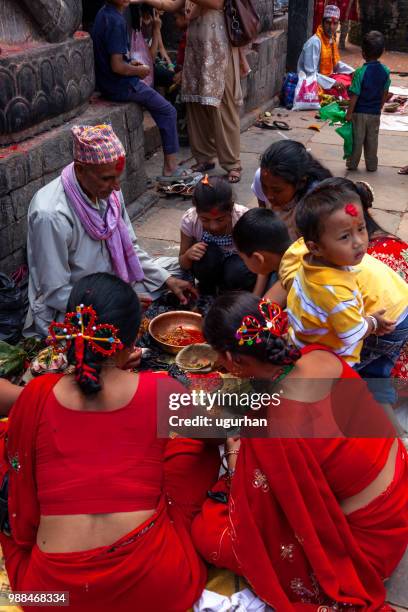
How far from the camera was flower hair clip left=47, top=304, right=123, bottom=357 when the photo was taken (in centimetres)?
205

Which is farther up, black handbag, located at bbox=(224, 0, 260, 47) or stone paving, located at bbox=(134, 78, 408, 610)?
black handbag, located at bbox=(224, 0, 260, 47)

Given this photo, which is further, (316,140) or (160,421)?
(316,140)

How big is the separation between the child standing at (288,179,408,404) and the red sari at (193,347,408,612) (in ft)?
1.51

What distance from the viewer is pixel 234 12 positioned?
614cm

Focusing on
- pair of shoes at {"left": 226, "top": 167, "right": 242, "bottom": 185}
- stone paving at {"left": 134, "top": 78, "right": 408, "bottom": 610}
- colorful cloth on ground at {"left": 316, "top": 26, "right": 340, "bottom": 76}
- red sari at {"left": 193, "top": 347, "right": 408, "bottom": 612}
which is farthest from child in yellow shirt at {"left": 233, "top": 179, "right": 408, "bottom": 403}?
colorful cloth on ground at {"left": 316, "top": 26, "right": 340, "bottom": 76}

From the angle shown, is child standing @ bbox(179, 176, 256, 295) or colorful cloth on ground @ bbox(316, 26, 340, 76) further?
colorful cloth on ground @ bbox(316, 26, 340, 76)

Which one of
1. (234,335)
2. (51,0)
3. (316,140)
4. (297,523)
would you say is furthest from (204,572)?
(316,140)

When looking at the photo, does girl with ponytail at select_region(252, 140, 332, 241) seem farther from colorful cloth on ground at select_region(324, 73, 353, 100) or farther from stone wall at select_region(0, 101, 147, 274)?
colorful cloth on ground at select_region(324, 73, 353, 100)

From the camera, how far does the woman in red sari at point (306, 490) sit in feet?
6.86

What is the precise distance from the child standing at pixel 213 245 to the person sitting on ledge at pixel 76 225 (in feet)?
1.54

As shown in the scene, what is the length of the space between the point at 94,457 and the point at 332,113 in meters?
7.99

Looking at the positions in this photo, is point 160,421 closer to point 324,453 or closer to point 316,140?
point 324,453

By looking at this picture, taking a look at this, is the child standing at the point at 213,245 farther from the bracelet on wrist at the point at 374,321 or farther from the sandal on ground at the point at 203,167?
the sandal on ground at the point at 203,167

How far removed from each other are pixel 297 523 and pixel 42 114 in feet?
11.4
